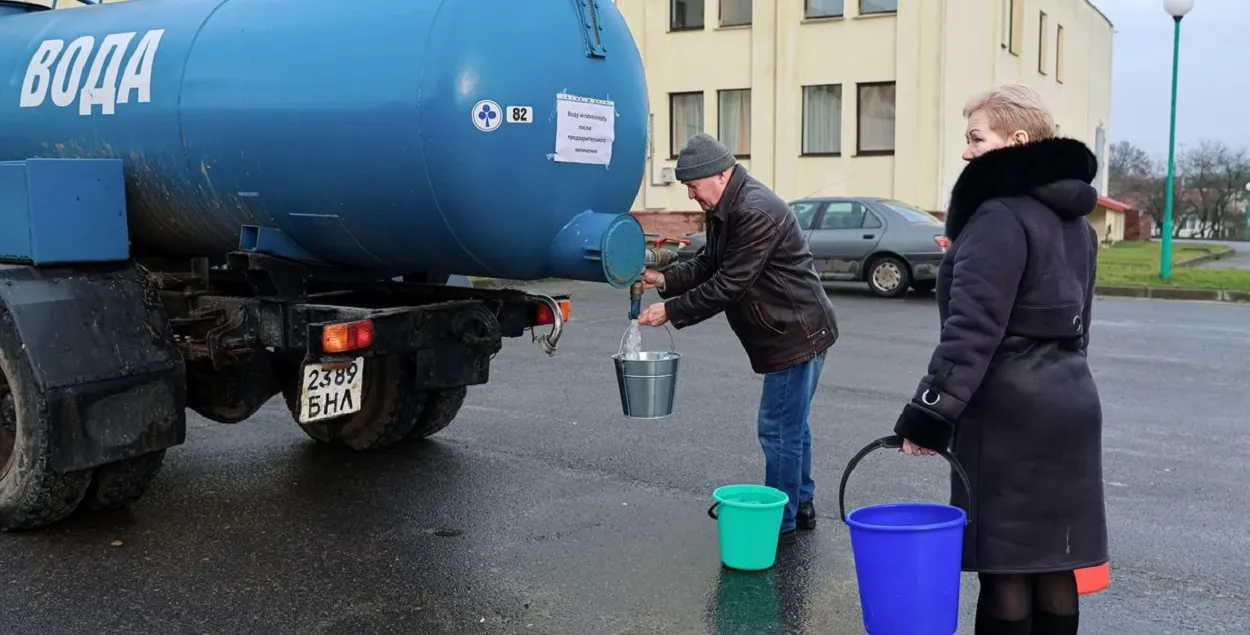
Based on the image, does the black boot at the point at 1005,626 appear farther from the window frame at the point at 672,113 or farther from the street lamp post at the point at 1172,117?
the window frame at the point at 672,113

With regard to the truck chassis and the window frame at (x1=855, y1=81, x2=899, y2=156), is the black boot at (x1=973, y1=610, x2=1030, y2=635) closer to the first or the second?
the truck chassis

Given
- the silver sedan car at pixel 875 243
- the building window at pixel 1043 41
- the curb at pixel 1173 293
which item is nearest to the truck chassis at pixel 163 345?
the silver sedan car at pixel 875 243

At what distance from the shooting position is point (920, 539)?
10.2 ft

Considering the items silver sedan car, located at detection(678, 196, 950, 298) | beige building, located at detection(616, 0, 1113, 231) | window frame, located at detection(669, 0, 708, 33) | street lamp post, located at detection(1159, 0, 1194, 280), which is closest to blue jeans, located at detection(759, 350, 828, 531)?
silver sedan car, located at detection(678, 196, 950, 298)

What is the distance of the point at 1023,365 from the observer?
3021 millimetres

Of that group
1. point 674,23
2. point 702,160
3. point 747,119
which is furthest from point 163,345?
point 674,23

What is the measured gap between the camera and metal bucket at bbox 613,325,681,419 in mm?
4605

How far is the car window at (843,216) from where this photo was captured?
51.8ft

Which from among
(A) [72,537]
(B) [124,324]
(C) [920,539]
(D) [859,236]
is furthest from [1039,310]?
(D) [859,236]

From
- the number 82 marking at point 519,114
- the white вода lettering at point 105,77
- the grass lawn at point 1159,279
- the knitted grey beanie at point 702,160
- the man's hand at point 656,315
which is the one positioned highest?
the white вода lettering at point 105,77

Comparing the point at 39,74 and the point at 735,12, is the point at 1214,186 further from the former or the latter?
the point at 39,74

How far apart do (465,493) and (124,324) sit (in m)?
1.74

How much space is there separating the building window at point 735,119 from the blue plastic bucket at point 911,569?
2073 centimetres

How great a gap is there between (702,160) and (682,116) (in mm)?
20007
